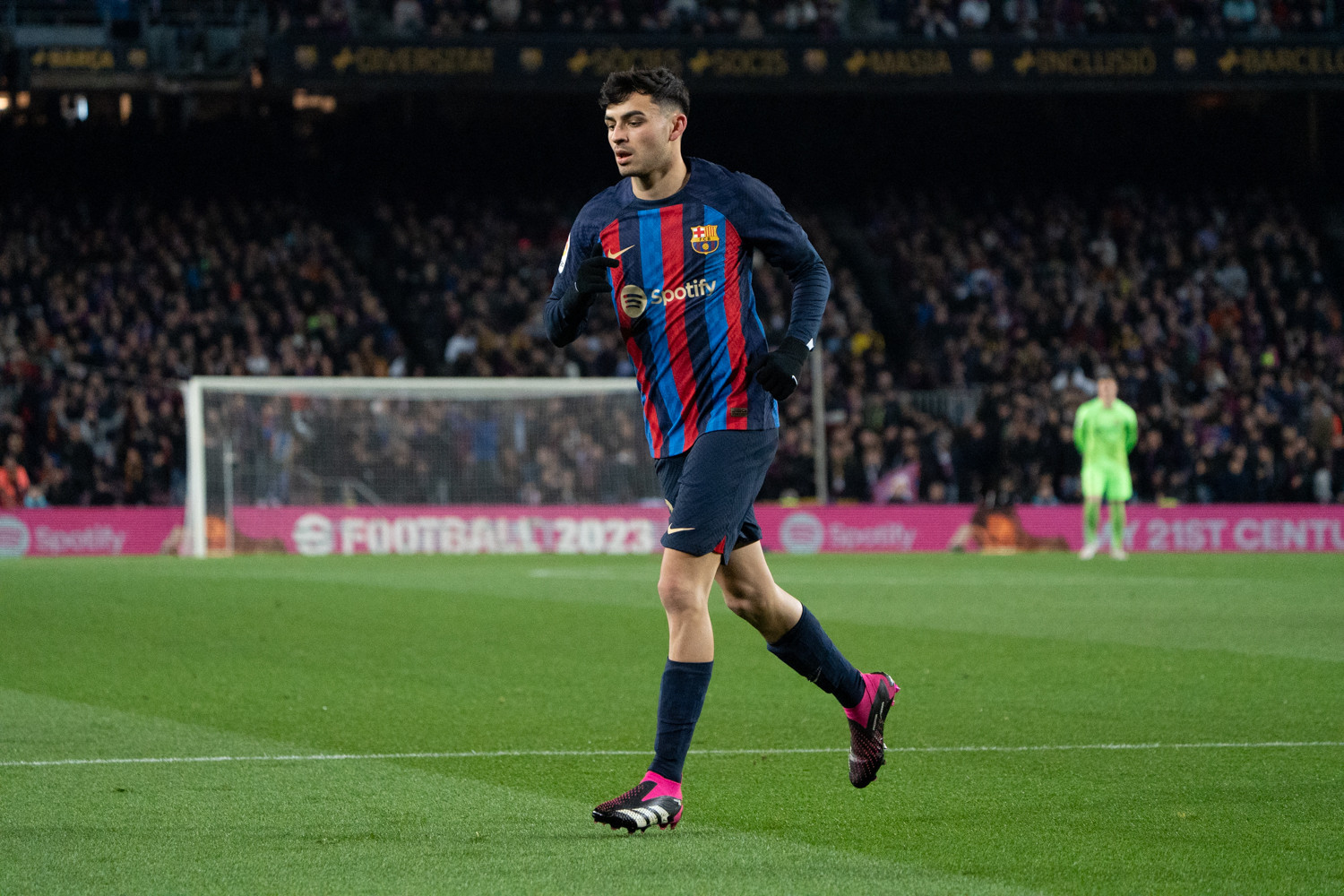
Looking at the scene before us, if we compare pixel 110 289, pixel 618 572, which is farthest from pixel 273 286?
pixel 618 572

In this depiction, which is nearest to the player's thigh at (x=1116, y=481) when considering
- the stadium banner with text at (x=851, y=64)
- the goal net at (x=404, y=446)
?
the goal net at (x=404, y=446)

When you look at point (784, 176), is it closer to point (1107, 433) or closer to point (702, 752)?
point (1107, 433)

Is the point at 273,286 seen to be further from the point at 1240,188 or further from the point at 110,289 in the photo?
the point at 1240,188

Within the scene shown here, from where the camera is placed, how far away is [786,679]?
9.06 m

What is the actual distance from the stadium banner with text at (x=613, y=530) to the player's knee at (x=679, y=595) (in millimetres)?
17676

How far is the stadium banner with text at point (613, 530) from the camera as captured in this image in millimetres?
22422

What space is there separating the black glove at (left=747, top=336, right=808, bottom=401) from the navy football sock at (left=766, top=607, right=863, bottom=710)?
76 centimetres

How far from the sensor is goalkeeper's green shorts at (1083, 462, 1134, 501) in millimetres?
20250

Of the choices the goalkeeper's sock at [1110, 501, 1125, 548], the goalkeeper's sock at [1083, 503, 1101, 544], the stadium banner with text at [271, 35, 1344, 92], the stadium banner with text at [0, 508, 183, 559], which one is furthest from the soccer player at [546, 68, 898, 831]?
the stadium banner with text at [271, 35, 1344, 92]

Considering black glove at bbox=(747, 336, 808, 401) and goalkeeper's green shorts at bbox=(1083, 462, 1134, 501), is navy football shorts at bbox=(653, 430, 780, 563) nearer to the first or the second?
black glove at bbox=(747, 336, 808, 401)

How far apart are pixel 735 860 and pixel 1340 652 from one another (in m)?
6.48

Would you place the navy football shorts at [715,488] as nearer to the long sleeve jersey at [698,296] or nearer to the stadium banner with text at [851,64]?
the long sleeve jersey at [698,296]

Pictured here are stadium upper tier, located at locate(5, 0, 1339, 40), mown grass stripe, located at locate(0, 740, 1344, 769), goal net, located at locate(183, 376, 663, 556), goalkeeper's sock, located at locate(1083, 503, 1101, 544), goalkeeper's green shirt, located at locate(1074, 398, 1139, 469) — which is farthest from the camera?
stadium upper tier, located at locate(5, 0, 1339, 40)

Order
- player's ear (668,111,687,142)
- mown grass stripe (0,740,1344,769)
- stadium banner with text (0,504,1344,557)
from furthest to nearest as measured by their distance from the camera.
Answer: stadium banner with text (0,504,1344,557)
mown grass stripe (0,740,1344,769)
player's ear (668,111,687,142)
